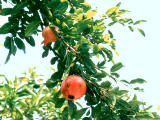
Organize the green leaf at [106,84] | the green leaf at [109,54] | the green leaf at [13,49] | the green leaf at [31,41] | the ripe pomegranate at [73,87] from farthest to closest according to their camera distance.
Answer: the green leaf at [31,41]
the green leaf at [13,49]
the green leaf at [109,54]
the green leaf at [106,84]
the ripe pomegranate at [73,87]

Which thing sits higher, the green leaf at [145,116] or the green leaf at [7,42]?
the green leaf at [7,42]

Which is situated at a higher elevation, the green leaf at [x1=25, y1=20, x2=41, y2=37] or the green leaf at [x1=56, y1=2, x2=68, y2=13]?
the green leaf at [x1=56, y1=2, x2=68, y2=13]

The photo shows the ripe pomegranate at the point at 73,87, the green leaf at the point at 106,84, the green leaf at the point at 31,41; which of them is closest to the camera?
the ripe pomegranate at the point at 73,87

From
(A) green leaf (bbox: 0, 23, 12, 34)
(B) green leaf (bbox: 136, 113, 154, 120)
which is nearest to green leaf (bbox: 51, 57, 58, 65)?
(A) green leaf (bbox: 0, 23, 12, 34)

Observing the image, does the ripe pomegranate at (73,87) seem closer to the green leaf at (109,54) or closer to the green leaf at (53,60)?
the green leaf at (109,54)

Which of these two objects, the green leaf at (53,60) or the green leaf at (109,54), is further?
the green leaf at (53,60)

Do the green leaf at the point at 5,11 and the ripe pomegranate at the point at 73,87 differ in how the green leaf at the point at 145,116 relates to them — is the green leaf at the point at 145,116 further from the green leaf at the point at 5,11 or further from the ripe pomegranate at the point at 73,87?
the green leaf at the point at 5,11

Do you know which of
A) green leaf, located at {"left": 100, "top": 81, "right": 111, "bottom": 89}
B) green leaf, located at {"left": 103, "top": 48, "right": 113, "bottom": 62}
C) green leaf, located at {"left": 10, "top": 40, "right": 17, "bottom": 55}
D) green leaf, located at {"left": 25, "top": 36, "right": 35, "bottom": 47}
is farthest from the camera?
green leaf, located at {"left": 25, "top": 36, "right": 35, "bottom": 47}

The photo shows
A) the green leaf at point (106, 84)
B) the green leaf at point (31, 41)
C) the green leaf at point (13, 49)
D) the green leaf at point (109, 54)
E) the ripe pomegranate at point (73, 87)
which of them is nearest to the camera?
the ripe pomegranate at point (73, 87)

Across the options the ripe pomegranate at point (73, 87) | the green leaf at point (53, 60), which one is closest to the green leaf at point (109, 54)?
the ripe pomegranate at point (73, 87)

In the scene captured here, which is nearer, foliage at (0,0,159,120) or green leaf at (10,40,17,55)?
foliage at (0,0,159,120)

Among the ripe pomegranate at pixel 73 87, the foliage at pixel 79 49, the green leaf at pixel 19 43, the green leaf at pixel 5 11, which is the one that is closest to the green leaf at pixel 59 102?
the foliage at pixel 79 49

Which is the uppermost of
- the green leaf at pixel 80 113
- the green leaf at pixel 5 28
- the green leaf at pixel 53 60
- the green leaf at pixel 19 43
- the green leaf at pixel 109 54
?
the green leaf at pixel 5 28

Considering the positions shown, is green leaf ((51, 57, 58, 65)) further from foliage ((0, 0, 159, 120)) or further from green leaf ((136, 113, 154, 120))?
green leaf ((136, 113, 154, 120))
